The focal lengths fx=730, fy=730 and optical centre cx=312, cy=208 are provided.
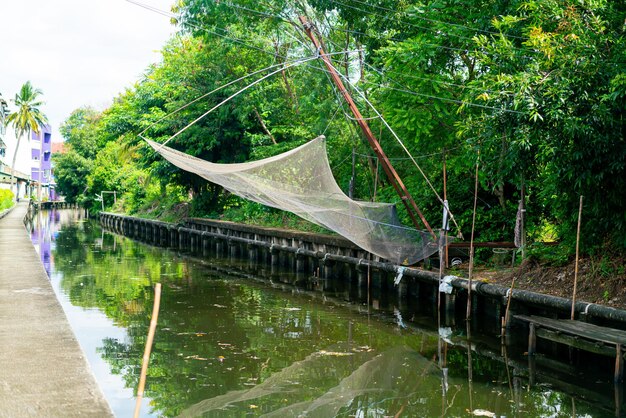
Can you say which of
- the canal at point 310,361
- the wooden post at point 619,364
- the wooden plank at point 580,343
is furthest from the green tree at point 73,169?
the wooden post at point 619,364

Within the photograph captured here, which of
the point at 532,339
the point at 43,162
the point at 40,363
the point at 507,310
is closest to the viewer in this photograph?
the point at 40,363

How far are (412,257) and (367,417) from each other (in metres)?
6.83

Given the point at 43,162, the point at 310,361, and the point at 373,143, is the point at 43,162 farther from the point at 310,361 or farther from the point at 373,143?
the point at 310,361

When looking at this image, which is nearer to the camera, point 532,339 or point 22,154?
point 532,339

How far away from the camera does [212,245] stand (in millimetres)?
26969

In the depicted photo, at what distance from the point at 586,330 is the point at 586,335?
309 mm

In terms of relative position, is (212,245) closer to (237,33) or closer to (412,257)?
(237,33)

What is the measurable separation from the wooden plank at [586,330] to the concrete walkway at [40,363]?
5.39m

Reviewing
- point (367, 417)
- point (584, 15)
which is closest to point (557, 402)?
point (367, 417)

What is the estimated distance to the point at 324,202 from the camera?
13.9 metres

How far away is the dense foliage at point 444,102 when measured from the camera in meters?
8.70

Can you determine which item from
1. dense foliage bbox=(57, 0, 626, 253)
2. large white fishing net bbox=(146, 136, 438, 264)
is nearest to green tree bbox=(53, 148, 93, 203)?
dense foliage bbox=(57, 0, 626, 253)

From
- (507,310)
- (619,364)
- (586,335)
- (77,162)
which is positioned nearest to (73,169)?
(77,162)

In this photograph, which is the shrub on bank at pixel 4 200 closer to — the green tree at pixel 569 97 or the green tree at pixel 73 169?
the green tree at pixel 73 169
